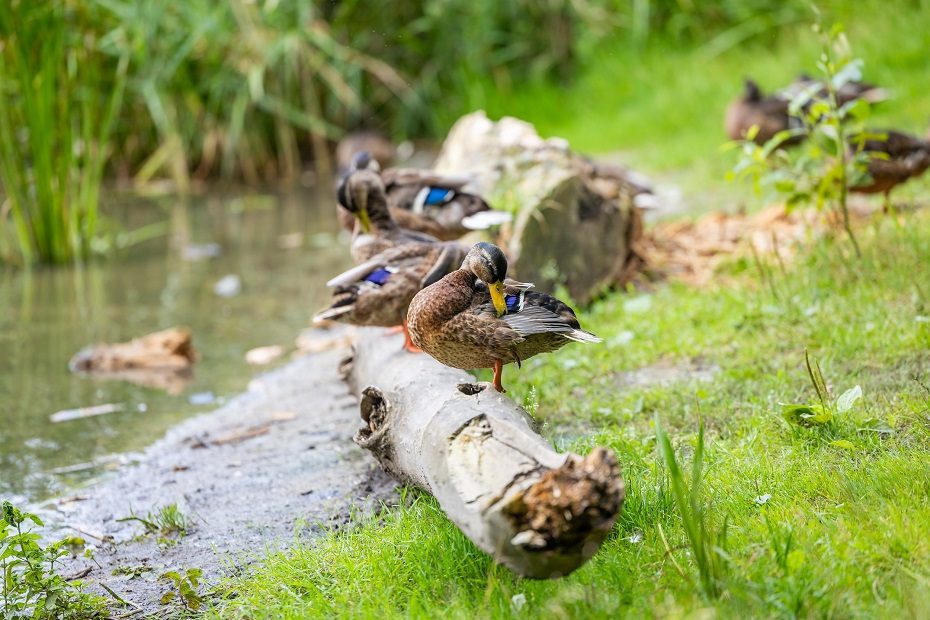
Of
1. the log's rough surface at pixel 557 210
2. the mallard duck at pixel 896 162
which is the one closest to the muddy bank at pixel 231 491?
the log's rough surface at pixel 557 210

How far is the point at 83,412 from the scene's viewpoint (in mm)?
5812

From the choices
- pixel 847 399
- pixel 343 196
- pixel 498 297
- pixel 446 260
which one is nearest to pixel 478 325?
pixel 498 297

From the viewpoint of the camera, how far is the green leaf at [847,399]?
3.74 meters

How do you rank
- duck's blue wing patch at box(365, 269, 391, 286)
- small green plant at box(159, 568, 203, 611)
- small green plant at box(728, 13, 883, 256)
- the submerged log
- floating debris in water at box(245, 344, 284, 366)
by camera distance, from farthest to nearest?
floating debris in water at box(245, 344, 284, 366) → the submerged log → small green plant at box(728, 13, 883, 256) → duck's blue wing patch at box(365, 269, 391, 286) → small green plant at box(159, 568, 203, 611)

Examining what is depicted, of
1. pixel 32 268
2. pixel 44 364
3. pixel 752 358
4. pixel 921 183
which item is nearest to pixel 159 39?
pixel 32 268

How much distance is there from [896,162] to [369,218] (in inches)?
128

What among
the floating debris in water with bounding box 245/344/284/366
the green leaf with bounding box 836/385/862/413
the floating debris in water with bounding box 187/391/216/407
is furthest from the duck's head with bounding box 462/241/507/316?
the floating debris in water with bounding box 245/344/284/366

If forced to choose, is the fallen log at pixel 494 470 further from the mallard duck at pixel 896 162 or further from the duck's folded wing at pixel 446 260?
the mallard duck at pixel 896 162

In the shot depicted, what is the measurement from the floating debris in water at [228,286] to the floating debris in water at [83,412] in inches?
103

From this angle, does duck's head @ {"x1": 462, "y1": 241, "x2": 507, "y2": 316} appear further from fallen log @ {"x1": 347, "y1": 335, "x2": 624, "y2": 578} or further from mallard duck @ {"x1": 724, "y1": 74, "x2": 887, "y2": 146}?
mallard duck @ {"x1": 724, "y1": 74, "x2": 887, "y2": 146}

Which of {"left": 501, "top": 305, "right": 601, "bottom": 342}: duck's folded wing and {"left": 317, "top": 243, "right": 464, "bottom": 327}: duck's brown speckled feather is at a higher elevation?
{"left": 501, "top": 305, "right": 601, "bottom": 342}: duck's folded wing

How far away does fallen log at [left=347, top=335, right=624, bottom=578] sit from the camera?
8.89 ft

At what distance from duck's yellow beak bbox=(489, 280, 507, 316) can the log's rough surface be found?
1.92 m

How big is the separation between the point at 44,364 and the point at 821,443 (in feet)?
16.4
